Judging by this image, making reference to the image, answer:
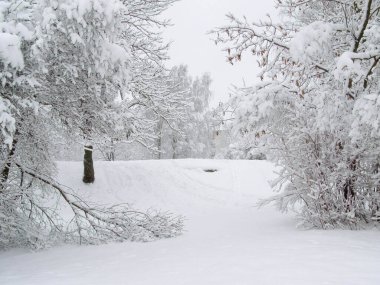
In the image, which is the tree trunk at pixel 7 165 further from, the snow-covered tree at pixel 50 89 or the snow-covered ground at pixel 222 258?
the snow-covered ground at pixel 222 258

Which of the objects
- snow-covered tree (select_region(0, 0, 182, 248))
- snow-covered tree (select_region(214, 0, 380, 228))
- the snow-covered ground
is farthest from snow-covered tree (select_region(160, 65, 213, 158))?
snow-covered tree (select_region(214, 0, 380, 228))

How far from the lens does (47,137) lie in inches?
274

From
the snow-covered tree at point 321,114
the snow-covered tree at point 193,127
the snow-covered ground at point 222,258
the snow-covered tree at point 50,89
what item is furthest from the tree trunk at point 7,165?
the snow-covered tree at point 193,127

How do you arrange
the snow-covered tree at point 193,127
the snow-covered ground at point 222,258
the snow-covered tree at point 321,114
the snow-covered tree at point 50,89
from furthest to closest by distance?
1. the snow-covered tree at point 193,127
2. the snow-covered tree at point 321,114
3. the snow-covered tree at point 50,89
4. the snow-covered ground at point 222,258

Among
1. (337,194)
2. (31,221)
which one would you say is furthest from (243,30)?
(31,221)

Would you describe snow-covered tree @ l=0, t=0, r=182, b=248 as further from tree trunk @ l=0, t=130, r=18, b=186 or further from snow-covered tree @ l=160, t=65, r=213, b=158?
snow-covered tree @ l=160, t=65, r=213, b=158

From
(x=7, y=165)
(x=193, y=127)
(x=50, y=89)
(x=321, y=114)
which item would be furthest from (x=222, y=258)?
(x=193, y=127)

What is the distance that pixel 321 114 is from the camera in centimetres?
629

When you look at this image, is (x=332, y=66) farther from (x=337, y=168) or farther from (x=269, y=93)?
(x=337, y=168)

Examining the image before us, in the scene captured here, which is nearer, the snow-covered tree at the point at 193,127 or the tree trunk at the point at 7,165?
the tree trunk at the point at 7,165

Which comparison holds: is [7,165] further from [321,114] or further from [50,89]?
[321,114]

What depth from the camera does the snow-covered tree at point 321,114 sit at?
626cm

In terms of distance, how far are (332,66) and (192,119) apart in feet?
68.4

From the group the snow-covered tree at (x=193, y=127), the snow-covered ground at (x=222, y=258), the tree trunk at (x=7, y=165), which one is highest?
the snow-covered tree at (x=193, y=127)
